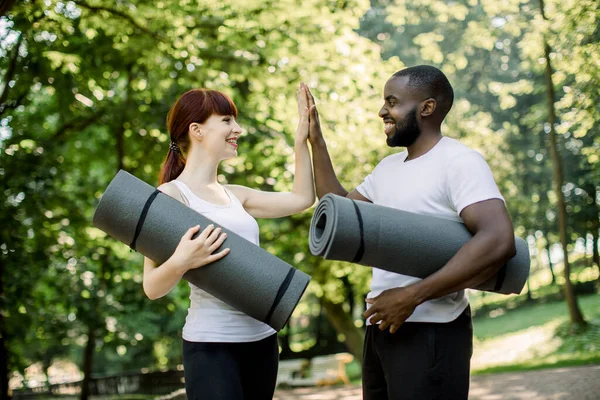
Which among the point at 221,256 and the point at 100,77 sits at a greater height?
the point at 100,77

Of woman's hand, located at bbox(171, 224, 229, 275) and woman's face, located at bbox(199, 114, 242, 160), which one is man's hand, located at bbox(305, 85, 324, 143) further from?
woman's hand, located at bbox(171, 224, 229, 275)

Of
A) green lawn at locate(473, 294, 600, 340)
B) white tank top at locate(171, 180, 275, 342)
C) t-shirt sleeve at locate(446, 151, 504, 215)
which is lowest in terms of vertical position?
green lawn at locate(473, 294, 600, 340)

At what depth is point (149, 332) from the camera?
14.7 meters

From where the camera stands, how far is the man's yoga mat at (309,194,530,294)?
7.60 ft

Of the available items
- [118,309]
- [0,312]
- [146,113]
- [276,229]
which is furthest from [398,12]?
[0,312]

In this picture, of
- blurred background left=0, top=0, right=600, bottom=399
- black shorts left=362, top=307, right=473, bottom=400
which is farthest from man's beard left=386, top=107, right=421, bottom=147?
blurred background left=0, top=0, right=600, bottom=399

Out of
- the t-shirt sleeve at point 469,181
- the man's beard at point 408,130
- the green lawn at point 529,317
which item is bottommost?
the green lawn at point 529,317

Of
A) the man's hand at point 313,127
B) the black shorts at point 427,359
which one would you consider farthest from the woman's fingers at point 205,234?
the man's hand at point 313,127

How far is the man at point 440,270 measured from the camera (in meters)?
2.31

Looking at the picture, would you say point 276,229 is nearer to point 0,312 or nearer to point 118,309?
point 118,309

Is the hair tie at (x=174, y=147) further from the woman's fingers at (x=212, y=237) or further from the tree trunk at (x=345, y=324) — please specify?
the tree trunk at (x=345, y=324)

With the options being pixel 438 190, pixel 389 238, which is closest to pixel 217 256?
pixel 389 238

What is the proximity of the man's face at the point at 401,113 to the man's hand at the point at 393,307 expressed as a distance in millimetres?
616

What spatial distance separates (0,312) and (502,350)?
13.6 m
